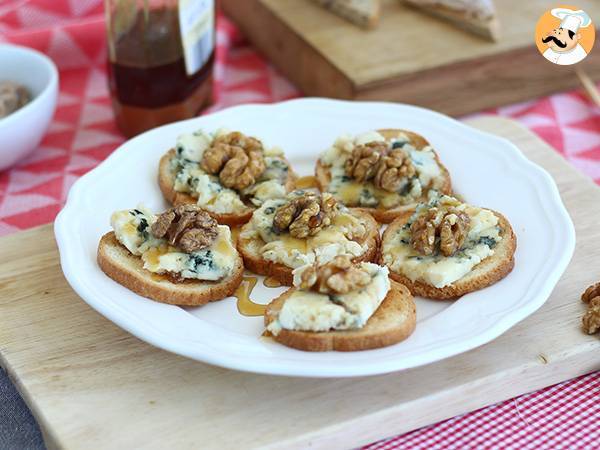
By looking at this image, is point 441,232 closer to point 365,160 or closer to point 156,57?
point 365,160

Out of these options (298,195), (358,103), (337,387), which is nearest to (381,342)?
(337,387)

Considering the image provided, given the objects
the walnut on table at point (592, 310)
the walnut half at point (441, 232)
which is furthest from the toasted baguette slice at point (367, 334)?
the walnut on table at point (592, 310)

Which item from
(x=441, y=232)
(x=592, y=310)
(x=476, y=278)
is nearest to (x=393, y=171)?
(x=441, y=232)

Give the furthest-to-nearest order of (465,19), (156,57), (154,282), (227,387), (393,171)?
(465,19)
(156,57)
(393,171)
(154,282)
(227,387)

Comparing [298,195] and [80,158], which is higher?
[298,195]

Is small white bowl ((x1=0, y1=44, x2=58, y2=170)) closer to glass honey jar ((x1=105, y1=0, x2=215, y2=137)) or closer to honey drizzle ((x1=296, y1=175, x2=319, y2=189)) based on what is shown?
glass honey jar ((x1=105, y1=0, x2=215, y2=137))

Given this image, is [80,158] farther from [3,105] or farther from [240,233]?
[240,233]
